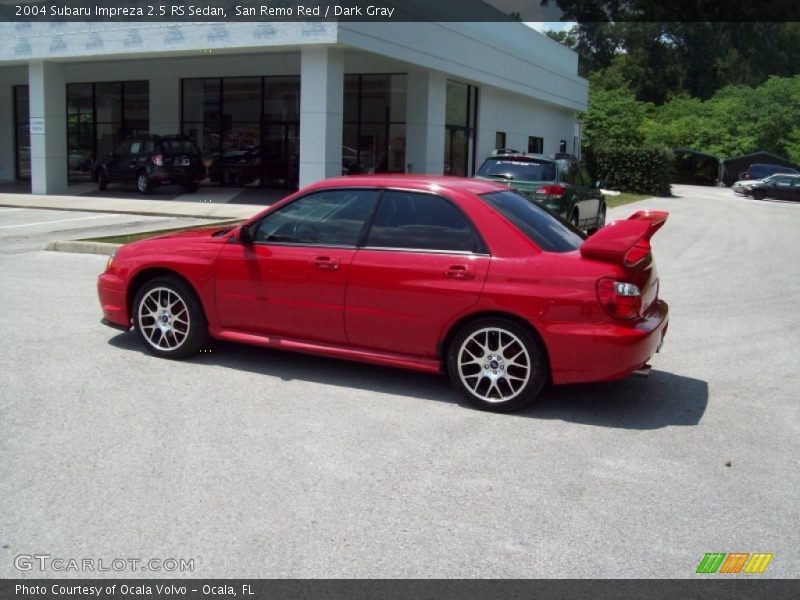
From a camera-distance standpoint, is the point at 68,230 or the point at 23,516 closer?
the point at 23,516

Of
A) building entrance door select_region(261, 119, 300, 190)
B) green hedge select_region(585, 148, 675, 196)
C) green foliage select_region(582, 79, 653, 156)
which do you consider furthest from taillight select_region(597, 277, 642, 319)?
green foliage select_region(582, 79, 653, 156)

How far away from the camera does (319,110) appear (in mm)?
21125

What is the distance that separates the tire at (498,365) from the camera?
567 cm

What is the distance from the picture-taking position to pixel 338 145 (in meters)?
21.7

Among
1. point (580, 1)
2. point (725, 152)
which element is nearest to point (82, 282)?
point (725, 152)

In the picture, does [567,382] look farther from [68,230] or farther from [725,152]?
[725,152]

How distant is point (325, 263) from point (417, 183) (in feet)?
3.01

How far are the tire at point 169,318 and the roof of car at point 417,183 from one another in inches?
55.3

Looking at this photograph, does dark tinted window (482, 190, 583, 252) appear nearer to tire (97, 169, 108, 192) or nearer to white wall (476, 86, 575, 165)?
tire (97, 169, 108, 192)

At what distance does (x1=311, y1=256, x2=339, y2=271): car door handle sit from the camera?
6.22 meters

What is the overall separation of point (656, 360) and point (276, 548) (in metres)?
4.62

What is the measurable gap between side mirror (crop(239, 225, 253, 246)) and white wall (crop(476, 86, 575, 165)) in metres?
25.1

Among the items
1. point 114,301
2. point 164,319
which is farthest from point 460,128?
point 164,319

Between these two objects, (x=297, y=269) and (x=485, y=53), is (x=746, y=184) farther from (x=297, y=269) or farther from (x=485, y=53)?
(x=297, y=269)
